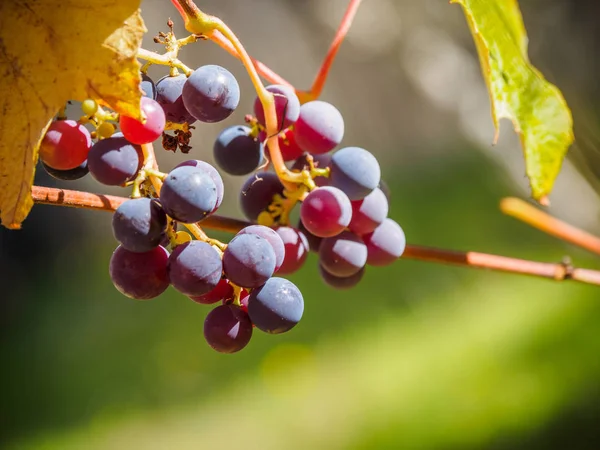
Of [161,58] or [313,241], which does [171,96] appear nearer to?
[161,58]

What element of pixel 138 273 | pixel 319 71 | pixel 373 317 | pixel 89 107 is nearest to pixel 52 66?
pixel 89 107

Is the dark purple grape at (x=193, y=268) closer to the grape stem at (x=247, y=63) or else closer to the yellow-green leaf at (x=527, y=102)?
the grape stem at (x=247, y=63)

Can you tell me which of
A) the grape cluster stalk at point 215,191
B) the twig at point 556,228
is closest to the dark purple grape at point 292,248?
the grape cluster stalk at point 215,191

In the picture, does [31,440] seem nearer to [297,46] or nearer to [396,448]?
[396,448]

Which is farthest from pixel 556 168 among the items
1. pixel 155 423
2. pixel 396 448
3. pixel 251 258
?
pixel 155 423

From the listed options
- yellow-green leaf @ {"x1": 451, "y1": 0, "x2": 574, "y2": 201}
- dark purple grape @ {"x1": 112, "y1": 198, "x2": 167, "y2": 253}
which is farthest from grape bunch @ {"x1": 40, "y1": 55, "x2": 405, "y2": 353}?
yellow-green leaf @ {"x1": 451, "y1": 0, "x2": 574, "y2": 201}
